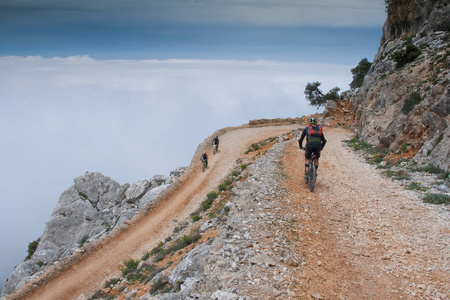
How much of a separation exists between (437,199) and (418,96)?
1172 cm

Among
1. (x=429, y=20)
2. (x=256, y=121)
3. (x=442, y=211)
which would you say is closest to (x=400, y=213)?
(x=442, y=211)

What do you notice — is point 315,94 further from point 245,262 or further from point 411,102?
point 245,262

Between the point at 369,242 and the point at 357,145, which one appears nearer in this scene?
the point at 369,242

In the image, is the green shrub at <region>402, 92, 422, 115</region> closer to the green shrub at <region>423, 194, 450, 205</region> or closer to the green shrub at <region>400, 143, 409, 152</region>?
the green shrub at <region>400, 143, 409, 152</region>

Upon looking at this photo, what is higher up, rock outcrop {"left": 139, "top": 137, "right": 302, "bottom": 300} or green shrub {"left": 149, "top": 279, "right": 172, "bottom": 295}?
rock outcrop {"left": 139, "top": 137, "right": 302, "bottom": 300}

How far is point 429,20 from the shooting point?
29.4 meters

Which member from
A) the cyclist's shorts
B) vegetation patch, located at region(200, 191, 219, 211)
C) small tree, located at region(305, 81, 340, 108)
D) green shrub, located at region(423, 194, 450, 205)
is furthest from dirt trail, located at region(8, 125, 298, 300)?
small tree, located at region(305, 81, 340, 108)

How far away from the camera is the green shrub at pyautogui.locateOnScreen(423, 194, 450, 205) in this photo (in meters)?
10.1

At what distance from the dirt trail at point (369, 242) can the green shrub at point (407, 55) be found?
17825 millimetres

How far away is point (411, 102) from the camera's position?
19.5 m

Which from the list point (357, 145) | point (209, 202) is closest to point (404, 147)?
point (357, 145)

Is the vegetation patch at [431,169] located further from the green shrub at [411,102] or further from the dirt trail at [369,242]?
the green shrub at [411,102]

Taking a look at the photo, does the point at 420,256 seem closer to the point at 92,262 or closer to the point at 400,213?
the point at 400,213

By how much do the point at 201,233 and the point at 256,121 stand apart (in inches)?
1521
